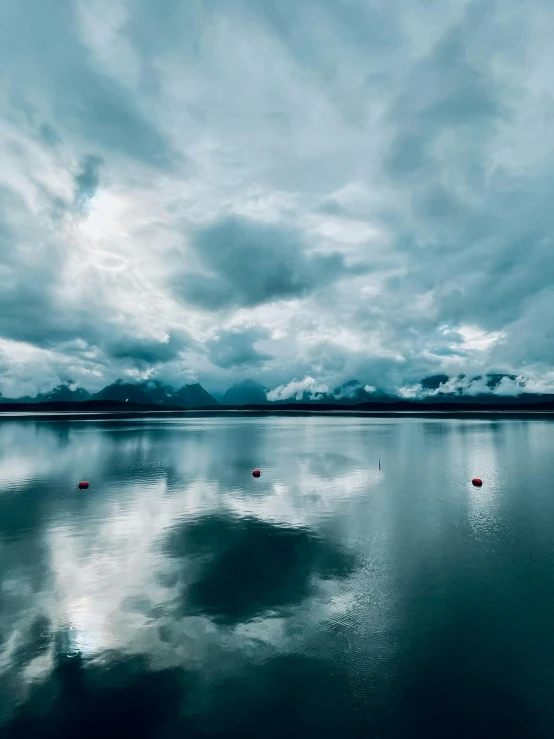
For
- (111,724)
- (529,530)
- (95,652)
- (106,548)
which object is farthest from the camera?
(529,530)

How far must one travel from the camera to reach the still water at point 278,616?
13.8 m

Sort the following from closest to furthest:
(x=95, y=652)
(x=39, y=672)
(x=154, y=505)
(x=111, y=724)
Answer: (x=111, y=724) → (x=39, y=672) → (x=95, y=652) → (x=154, y=505)

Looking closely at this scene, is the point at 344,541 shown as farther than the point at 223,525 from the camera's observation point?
No

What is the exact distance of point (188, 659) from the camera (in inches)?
646

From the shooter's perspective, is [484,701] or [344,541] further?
[344,541]

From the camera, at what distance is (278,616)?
771 inches

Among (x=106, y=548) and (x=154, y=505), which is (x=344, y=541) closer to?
(x=106, y=548)

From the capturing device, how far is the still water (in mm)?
13789

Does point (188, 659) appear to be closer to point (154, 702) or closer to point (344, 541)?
point (154, 702)

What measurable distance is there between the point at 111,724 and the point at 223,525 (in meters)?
21.3

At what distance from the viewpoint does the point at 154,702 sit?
14195 mm

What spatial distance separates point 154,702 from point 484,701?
10.9m

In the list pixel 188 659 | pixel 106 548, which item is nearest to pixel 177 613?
pixel 188 659

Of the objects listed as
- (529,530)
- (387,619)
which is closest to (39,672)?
(387,619)
